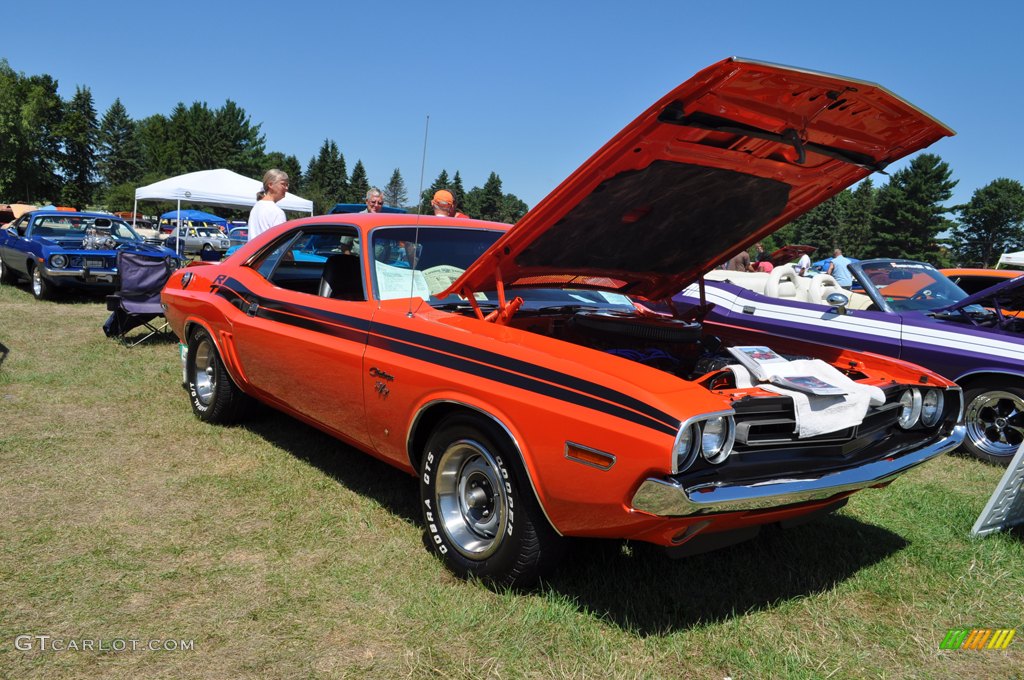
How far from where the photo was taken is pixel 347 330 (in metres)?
3.39

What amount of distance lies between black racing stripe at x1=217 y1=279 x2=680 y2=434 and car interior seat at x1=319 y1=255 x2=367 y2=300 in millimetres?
164

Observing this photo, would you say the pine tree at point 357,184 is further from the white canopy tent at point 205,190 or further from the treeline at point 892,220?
the white canopy tent at point 205,190

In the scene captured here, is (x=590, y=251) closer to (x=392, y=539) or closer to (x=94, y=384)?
(x=392, y=539)

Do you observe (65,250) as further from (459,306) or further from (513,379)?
(513,379)

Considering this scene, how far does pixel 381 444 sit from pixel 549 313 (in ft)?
3.70

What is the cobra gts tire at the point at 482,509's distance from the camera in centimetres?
261

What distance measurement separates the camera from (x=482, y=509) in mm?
2932

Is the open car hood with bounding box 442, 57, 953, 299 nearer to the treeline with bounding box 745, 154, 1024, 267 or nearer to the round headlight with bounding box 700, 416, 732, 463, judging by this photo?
the round headlight with bounding box 700, 416, 732, 463

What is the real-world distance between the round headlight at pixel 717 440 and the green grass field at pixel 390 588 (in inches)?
28.7

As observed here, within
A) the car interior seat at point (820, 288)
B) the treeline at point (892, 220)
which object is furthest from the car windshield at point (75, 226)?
the treeline at point (892, 220)

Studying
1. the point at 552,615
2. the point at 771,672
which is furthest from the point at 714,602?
the point at 552,615

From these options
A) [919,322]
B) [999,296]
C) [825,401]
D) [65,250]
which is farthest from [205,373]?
[65,250]

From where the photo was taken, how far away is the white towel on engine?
2.50 m

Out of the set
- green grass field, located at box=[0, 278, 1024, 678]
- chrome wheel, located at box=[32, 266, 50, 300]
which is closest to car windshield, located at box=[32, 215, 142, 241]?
chrome wheel, located at box=[32, 266, 50, 300]
